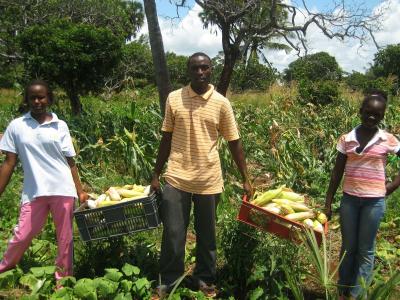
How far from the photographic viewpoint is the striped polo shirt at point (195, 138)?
330cm

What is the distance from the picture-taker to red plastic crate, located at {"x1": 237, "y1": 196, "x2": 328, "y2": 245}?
3139 mm

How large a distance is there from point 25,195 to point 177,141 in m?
1.12

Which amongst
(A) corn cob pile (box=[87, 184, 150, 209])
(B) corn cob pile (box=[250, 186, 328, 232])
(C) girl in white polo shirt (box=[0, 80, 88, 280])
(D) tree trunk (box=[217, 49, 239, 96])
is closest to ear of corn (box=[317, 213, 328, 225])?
(B) corn cob pile (box=[250, 186, 328, 232])

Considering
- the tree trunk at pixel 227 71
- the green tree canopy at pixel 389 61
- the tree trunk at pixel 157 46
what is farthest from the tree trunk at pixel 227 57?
the green tree canopy at pixel 389 61

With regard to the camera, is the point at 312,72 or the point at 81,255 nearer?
the point at 81,255

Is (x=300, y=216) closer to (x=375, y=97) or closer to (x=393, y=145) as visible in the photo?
(x=393, y=145)

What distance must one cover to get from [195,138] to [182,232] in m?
0.69

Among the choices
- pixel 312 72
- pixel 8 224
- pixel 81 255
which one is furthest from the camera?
pixel 312 72

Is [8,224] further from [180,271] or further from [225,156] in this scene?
[225,156]

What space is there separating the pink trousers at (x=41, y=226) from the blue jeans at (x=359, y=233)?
6.32 feet

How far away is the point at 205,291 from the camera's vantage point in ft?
11.6

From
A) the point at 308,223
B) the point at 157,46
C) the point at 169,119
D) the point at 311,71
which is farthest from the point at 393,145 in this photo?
the point at 311,71

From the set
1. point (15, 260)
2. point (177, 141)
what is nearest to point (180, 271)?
point (177, 141)

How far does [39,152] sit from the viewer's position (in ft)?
10.7
